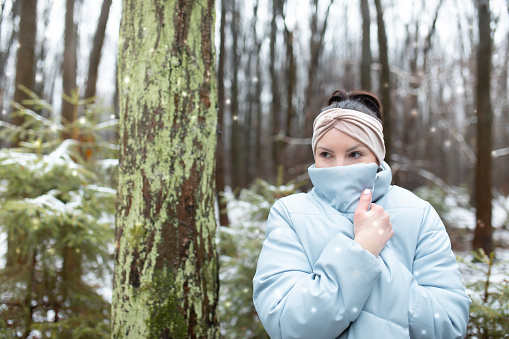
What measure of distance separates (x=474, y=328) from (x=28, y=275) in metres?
3.91

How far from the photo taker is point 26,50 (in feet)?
18.0

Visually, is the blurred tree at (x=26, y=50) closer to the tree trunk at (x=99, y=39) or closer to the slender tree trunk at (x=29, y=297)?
the tree trunk at (x=99, y=39)

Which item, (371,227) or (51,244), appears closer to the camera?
(371,227)

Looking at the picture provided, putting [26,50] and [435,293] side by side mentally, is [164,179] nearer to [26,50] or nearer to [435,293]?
[435,293]

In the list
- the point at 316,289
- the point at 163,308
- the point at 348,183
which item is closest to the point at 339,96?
the point at 348,183

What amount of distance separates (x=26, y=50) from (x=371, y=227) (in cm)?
614

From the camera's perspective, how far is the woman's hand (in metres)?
1.30

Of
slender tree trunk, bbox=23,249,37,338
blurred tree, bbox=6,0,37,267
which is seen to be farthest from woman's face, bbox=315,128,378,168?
blurred tree, bbox=6,0,37,267

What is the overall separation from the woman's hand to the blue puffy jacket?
47mm

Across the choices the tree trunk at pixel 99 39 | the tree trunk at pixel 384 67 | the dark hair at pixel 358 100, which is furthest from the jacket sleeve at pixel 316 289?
the tree trunk at pixel 99 39

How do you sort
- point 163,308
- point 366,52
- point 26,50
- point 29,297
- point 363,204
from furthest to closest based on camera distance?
point 366,52 < point 26,50 < point 29,297 < point 163,308 < point 363,204

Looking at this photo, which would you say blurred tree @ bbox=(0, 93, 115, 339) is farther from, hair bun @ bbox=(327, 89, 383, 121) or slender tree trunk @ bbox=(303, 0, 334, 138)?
slender tree trunk @ bbox=(303, 0, 334, 138)

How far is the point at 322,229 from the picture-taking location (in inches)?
56.0

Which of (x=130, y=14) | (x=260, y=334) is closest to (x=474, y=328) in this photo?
(x=260, y=334)
